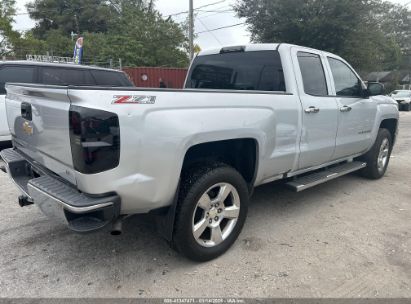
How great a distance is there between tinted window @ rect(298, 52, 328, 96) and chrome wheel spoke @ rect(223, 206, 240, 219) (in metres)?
1.56

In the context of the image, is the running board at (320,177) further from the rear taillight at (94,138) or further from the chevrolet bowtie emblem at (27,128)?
the chevrolet bowtie emblem at (27,128)

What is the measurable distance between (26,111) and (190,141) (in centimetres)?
141

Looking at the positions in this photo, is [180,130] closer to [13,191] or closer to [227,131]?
[227,131]

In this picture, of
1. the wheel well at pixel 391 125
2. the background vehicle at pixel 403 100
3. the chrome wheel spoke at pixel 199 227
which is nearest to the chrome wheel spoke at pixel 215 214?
the chrome wheel spoke at pixel 199 227

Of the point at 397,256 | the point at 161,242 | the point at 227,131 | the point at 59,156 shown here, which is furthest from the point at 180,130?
the point at 397,256

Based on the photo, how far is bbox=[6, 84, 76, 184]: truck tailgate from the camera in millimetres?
2203

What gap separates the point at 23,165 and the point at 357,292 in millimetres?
3035

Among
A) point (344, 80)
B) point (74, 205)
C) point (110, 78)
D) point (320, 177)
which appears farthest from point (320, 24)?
point (74, 205)

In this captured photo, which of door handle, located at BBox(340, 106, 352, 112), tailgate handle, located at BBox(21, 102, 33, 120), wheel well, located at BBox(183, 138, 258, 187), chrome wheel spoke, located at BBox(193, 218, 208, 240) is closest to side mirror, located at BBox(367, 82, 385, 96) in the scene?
door handle, located at BBox(340, 106, 352, 112)

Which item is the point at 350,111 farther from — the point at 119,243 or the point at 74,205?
the point at 74,205

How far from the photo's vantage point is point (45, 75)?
606cm

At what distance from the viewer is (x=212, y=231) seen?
2846mm

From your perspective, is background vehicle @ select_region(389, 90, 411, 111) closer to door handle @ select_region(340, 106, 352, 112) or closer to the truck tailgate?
door handle @ select_region(340, 106, 352, 112)

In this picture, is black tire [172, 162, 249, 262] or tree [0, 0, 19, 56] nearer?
black tire [172, 162, 249, 262]
